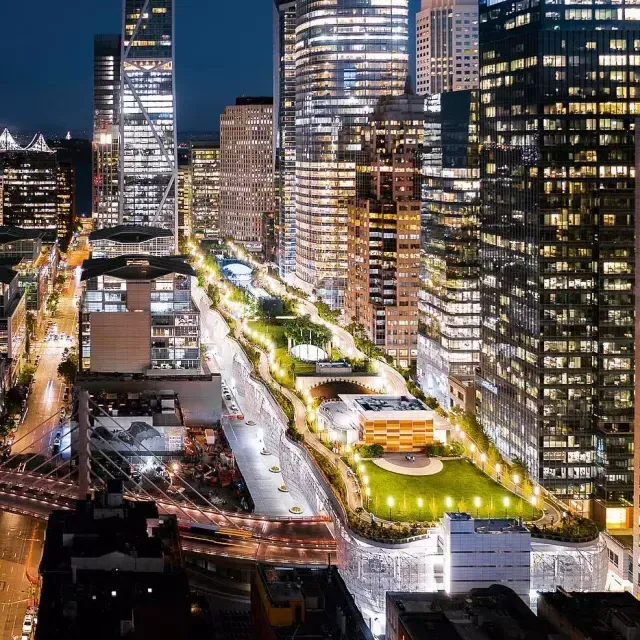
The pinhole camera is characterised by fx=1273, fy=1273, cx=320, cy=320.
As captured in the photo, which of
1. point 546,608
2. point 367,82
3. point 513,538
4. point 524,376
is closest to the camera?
point 546,608

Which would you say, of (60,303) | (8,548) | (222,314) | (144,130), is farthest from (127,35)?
(8,548)

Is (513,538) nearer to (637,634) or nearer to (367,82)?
(637,634)

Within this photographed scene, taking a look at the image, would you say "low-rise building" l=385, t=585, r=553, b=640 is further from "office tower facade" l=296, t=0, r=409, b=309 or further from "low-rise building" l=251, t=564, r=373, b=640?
"office tower facade" l=296, t=0, r=409, b=309

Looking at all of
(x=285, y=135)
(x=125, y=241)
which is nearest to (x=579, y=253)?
(x=125, y=241)

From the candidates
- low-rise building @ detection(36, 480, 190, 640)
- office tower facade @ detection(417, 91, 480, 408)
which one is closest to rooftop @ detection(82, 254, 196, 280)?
office tower facade @ detection(417, 91, 480, 408)

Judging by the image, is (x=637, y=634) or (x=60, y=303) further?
(x=60, y=303)

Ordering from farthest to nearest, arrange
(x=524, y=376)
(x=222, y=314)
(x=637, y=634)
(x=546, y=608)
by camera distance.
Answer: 1. (x=222, y=314)
2. (x=524, y=376)
3. (x=546, y=608)
4. (x=637, y=634)
